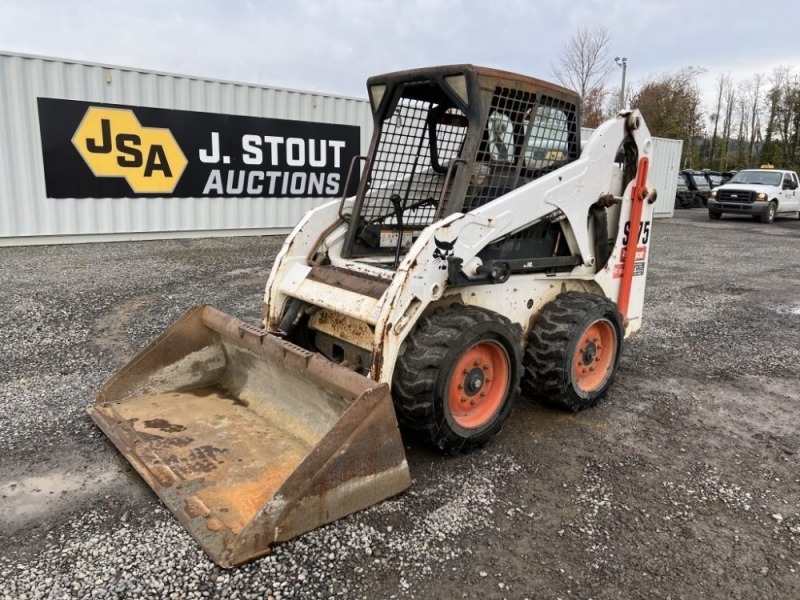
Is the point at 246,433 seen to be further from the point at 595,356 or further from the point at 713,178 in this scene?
the point at 713,178

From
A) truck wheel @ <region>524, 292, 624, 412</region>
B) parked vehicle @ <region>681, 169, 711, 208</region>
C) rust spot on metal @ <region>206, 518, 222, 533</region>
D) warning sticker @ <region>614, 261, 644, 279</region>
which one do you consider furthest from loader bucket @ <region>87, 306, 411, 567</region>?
parked vehicle @ <region>681, 169, 711, 208</region>

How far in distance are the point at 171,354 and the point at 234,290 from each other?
12.9ft

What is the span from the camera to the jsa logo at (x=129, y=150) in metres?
10.7

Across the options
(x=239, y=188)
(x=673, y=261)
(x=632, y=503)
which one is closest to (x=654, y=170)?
(x=673, y=261)

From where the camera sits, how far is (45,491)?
3.14 metres

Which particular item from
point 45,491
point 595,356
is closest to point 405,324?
point 595,356

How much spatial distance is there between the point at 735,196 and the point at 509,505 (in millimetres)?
20715

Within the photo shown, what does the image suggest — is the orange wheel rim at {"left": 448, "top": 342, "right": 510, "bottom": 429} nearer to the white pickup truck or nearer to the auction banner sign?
the auction banner sign

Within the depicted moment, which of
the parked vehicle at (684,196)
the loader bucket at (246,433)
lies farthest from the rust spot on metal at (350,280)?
the parked vehicle at (684,196)

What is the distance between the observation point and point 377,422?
2855mm

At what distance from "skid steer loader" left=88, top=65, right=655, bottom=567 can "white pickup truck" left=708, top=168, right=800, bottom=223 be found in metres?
18.2

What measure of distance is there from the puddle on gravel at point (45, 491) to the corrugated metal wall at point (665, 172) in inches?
773

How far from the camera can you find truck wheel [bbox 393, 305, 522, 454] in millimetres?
3250

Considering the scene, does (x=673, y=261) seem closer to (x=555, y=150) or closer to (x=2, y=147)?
(x=555, y=150)
